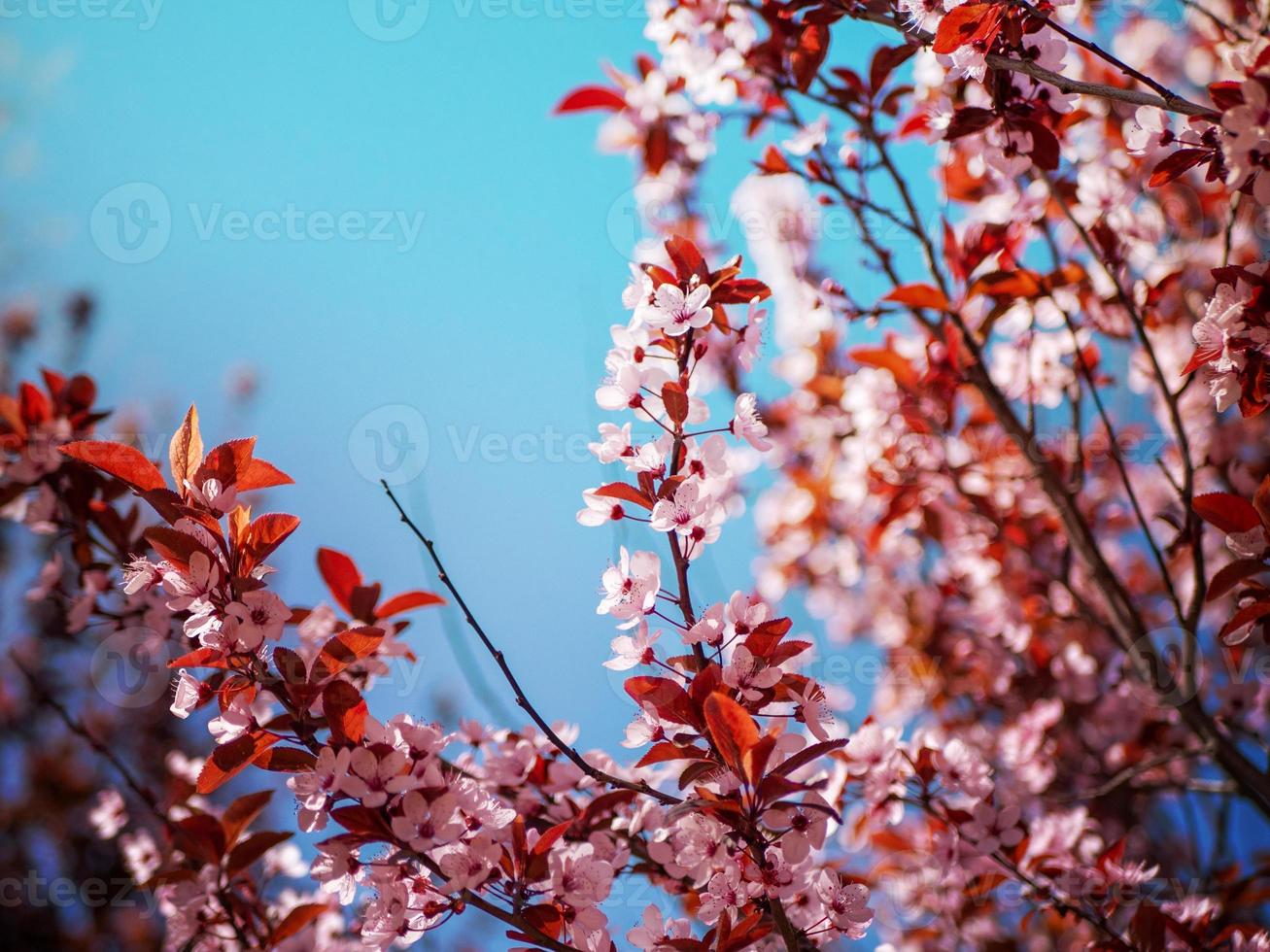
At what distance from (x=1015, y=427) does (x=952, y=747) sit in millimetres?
615

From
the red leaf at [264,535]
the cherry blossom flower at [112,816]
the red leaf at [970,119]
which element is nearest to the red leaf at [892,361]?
the red leaf at [970,119]

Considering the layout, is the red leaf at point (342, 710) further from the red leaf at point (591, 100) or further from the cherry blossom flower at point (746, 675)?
the red leaf at point (591, 100)

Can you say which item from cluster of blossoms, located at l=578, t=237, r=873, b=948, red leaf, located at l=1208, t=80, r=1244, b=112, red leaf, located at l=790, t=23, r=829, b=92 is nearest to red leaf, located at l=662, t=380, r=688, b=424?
cluster of blossoms, located at l=578, t=237, r=873, b=948

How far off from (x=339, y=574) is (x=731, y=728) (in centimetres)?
74

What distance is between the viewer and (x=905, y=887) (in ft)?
6.59

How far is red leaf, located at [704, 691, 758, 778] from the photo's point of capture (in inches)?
31.8

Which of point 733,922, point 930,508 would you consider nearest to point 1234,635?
point 733,922

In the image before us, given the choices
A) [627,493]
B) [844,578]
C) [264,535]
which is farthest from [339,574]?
[844,578]

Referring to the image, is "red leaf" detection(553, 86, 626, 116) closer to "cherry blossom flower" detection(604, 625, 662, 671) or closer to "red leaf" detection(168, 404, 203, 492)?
"red leaf" detection(168, 404, 203, 492)

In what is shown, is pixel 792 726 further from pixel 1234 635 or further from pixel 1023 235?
pixel 1023 235

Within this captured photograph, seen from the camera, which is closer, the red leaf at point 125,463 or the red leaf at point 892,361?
the red leaf at point 125,463

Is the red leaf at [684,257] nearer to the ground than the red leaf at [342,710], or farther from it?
farther from it

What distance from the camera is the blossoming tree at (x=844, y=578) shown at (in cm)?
90

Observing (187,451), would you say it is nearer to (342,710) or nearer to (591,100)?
(342,710)
